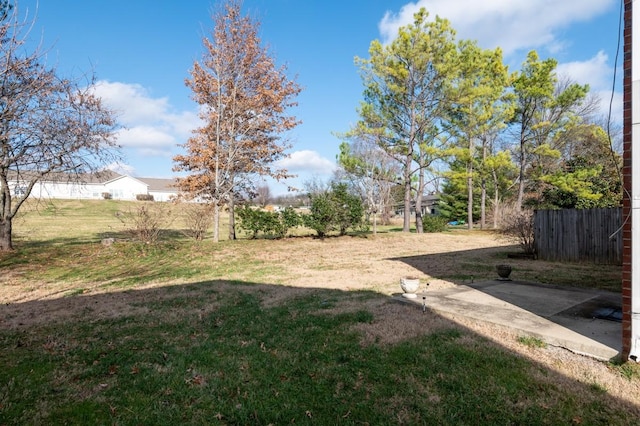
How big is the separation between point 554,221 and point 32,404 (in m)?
13.8

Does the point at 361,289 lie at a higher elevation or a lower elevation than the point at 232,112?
lower

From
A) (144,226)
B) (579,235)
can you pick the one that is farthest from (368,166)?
(144,226)

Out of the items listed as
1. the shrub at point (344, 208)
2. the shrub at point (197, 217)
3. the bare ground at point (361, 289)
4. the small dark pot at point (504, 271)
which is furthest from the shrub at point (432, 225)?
the small dark pot at point (504, 271)

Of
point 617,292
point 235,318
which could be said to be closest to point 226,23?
point 235,318

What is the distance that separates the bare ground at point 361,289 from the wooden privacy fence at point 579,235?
48.4 inches

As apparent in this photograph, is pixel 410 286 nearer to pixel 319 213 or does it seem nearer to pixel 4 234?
pixel 319 213

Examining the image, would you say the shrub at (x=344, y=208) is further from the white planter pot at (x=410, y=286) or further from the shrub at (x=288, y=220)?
the white planter pot at (x=410, y=286)

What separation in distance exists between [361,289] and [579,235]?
8.64 metres

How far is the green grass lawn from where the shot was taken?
2.88m

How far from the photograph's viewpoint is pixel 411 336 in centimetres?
442

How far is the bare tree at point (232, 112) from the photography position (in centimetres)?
1561

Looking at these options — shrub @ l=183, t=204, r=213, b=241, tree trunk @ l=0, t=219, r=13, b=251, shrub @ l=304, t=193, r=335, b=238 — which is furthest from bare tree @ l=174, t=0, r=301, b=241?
tree trunk @ l=0, t=219, r=13, b=251

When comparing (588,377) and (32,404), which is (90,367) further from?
(588,377)

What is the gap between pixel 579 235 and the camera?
11.2 metres
